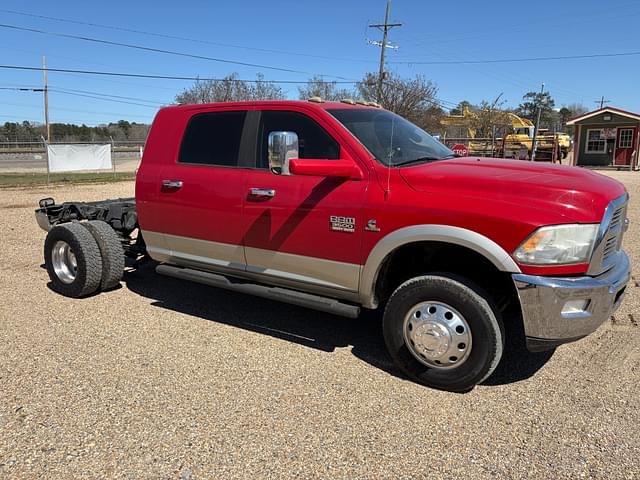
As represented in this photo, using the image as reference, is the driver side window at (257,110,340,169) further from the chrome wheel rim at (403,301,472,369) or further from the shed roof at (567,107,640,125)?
the shed roof at (567,107,640,125)

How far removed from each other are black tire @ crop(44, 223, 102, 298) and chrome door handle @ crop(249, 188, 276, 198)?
7.23 ft

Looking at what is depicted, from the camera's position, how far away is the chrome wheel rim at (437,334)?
346 cm

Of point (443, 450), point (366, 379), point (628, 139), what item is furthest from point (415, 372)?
point (628, 139)

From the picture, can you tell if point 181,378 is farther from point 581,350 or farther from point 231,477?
point 581,350

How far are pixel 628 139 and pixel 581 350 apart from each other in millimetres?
30596

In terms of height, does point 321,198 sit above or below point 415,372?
above

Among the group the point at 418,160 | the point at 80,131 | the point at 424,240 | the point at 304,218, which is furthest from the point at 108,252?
the point at 80,131

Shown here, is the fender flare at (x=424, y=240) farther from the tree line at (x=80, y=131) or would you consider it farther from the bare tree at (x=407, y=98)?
the tree line at (x=80, y=131)

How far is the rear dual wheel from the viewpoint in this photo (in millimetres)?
5395

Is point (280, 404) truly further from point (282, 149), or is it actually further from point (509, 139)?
point (509, 139)

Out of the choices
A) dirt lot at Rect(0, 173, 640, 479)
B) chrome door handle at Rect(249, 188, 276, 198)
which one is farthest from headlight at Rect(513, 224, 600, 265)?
chrome door handle at Rect(249, 188, 276, 198)

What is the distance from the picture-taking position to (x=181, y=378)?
3.76 metres

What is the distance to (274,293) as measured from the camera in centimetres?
427

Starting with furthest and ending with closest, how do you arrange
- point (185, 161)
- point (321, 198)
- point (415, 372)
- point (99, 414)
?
point (185, 161) → point (321, 198) → point (415, 372) → point (99, 414)
